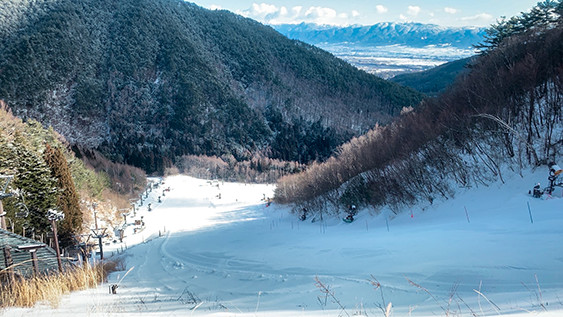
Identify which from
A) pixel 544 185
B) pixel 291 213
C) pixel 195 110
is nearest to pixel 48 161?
pixel 291 213

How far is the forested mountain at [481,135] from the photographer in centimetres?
1503

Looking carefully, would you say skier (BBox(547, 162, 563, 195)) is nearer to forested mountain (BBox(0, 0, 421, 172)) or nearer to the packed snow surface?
the packed snow surface

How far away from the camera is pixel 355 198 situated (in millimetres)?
22531

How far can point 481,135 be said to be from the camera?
16.8m

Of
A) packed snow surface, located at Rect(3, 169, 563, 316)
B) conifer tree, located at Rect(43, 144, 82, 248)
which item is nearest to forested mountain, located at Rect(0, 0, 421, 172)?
conifer tree, located at Rect(43, 144, 82, 248)

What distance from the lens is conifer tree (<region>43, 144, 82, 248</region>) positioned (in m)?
24.9

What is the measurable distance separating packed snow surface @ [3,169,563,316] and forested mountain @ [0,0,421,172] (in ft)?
327

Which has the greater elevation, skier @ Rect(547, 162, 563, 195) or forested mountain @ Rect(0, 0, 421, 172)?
forested mountain @ Rect(0, 0, 421, 172)

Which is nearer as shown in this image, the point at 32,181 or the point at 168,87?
the point at 32,181

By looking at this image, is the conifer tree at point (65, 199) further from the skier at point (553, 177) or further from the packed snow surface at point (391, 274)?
the skier at point (553, 177)

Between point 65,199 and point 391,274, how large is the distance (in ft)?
84.2

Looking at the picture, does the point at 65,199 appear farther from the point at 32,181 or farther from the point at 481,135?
the point at 481,135

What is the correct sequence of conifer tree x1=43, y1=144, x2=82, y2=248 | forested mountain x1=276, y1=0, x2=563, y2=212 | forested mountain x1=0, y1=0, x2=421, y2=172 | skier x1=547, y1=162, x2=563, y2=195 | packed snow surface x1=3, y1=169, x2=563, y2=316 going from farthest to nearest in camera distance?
forested mountain x1=0, y1=0, x2=421, y2=172 → conifer tree x1=43, y1=144, x2=82, y2=248 → forested mountain x1=276, y1=0, x2=563, y2=212 → skier x1=547, y1=162, x2=563, y2=195 → packed snow surface x1=3, y1=169, x2=563, y2=316

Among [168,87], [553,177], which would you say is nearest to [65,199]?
[553,177]
